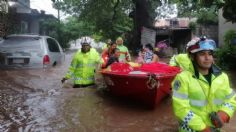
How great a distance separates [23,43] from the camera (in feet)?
40.6

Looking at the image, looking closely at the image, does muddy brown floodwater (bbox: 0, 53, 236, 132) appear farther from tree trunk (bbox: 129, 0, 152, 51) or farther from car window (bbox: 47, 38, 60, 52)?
tree trunk (bbox: 129, 0, 152, 51)

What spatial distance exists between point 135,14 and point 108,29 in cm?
1122

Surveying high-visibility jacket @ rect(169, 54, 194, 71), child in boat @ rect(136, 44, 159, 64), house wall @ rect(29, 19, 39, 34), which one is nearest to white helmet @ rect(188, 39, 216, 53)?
high-visibility jacket @ rect(169, 54, 194, 71)

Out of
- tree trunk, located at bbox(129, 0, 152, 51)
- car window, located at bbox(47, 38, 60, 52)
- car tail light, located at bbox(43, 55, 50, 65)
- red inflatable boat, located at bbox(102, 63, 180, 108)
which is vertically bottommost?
red inflatable boat, located at bbox(102, 63, 180, 108)

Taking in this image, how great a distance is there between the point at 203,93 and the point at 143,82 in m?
3.92

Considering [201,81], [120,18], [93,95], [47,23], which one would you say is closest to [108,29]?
[120,18]

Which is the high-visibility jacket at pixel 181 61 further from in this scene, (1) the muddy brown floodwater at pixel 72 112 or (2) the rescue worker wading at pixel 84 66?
(2) the rescue worker wading at pixel 84 66

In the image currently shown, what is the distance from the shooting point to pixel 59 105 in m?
8.70

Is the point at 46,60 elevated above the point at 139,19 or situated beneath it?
situated beneath

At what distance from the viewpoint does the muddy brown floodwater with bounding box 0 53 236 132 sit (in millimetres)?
7023

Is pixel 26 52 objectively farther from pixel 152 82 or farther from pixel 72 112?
pixel 152 82

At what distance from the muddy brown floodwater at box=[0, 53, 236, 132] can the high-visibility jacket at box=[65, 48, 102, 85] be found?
0.37 metres

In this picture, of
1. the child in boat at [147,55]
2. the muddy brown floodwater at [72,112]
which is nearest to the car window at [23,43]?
the muddy brown floodwater at [72,112]

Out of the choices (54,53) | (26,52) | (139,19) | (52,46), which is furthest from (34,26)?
(26,52)
